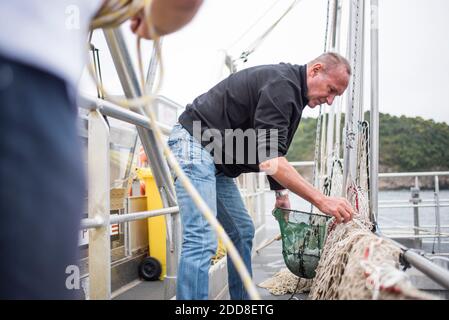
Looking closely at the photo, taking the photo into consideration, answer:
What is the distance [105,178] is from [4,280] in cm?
78

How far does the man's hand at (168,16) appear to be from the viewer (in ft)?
2.08

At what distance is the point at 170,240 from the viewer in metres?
1.85

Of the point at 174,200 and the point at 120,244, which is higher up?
the point at 174,200

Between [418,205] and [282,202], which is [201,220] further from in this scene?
[418,205]

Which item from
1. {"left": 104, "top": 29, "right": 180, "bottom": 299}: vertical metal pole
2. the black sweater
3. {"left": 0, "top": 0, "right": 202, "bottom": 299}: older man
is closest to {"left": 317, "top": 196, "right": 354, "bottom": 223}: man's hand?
the black sweater

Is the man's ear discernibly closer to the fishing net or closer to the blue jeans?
the blue jeans

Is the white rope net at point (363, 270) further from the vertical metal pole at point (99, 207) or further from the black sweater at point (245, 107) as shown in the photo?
the vertical metal pole at point (99, 207)

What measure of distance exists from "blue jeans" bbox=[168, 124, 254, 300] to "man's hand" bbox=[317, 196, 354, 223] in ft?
1.35

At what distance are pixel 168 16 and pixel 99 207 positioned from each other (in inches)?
28.5

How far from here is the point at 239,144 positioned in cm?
160

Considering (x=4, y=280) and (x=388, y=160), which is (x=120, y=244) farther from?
(x=388, y=160)
